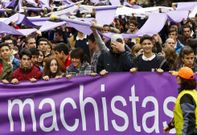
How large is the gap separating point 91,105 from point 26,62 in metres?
1.40

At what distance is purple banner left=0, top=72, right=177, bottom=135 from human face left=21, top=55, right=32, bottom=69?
1.88ft

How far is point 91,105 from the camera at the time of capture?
10156 mm

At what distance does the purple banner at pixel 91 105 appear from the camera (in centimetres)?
991

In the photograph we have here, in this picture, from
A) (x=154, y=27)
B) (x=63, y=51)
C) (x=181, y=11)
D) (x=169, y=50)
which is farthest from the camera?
(x=181, y=11)

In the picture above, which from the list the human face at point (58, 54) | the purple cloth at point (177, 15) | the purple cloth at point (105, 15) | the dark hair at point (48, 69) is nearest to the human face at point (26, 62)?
the dark hair at point (48, 69)

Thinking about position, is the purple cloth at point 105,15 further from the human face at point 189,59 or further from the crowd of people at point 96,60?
the human face at point 189,59

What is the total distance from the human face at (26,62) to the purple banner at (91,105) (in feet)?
1.88

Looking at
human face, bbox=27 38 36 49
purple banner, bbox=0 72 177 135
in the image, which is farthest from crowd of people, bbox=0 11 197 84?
human face, bbox=27 38 36 49

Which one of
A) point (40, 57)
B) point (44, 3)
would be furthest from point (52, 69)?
point (44, 3)

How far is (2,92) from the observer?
34.2ft

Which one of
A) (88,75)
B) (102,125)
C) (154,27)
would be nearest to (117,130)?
(102,125)

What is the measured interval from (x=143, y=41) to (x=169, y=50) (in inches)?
29.1

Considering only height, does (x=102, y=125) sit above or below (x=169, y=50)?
below

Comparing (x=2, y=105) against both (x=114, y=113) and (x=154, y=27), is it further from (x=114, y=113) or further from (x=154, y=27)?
(x=154, y=27)
